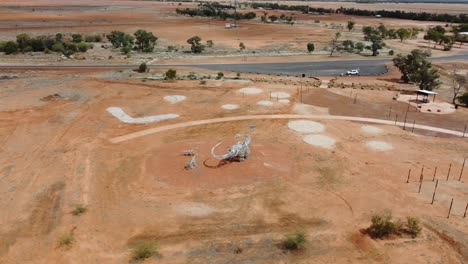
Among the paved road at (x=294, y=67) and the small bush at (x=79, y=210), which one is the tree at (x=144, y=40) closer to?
the paved road at (x=294, y=67)

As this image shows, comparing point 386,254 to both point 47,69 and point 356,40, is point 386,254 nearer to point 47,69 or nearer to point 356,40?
point 47,69

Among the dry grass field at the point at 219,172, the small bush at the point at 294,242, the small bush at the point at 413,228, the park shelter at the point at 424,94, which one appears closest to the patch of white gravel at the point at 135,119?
the dry grass field at the point at 219,172

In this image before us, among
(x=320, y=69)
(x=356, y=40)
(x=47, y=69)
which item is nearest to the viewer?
(x=47, y=69)

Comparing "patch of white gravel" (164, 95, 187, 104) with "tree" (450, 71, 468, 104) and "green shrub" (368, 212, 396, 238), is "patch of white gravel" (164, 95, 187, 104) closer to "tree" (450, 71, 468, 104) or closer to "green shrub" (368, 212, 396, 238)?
"green shrub" (368, 212, 396, 238)

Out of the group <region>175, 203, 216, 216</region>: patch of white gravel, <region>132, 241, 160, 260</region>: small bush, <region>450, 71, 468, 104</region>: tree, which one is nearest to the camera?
<region>132, 241, 160, 260</region>: small bush

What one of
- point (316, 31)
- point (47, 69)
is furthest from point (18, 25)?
point (316, 31)

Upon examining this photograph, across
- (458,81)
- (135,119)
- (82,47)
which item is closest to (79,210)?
(135,119)

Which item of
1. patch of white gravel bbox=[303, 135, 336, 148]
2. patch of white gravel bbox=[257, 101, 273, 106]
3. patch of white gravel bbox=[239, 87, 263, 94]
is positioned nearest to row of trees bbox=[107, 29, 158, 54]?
patch of white gravel bbox=[239, 87, 263, 94]
